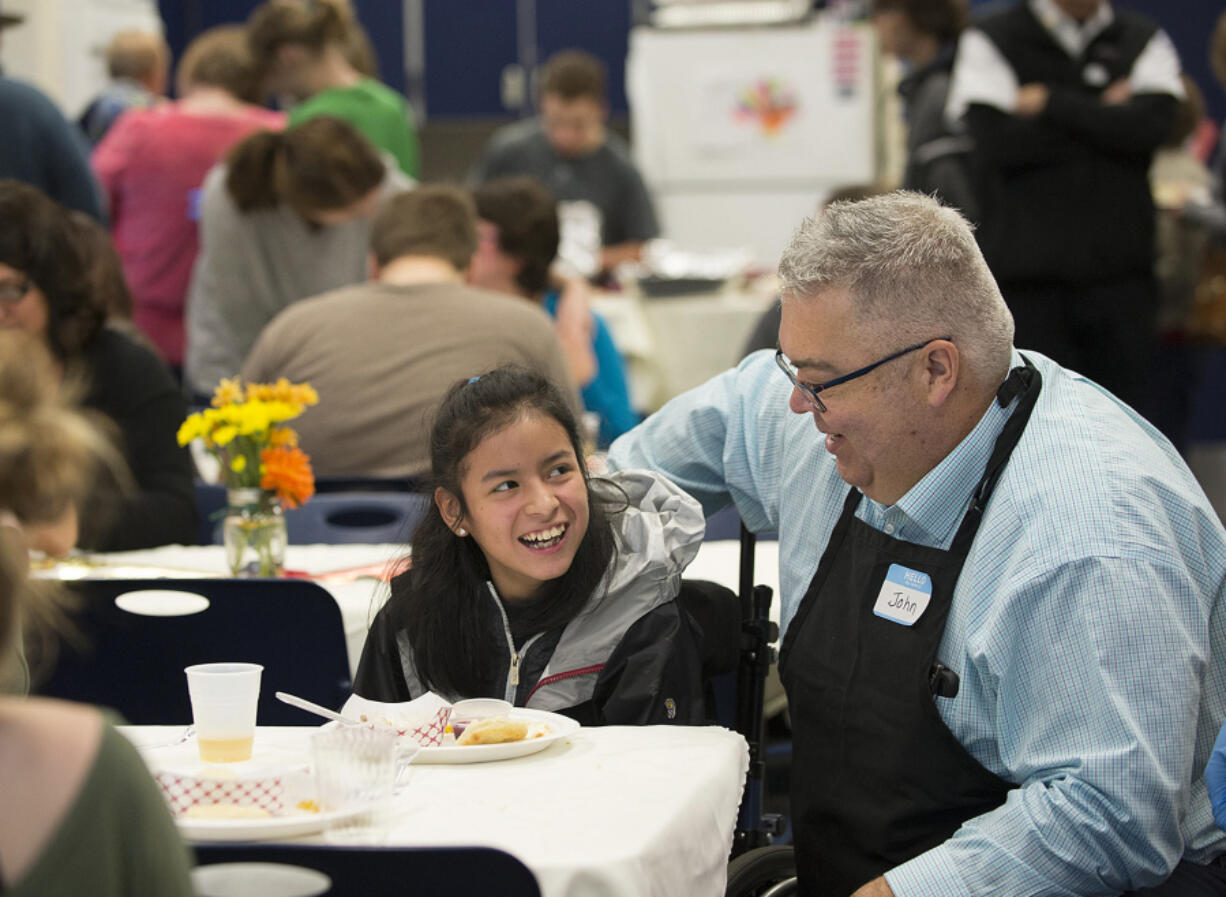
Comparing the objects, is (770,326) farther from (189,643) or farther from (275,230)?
(189,643)

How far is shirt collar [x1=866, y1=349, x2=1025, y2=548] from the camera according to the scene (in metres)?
1.90

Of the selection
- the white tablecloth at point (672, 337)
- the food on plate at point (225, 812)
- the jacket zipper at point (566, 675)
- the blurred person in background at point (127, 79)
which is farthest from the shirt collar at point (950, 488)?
the blurred person in background at point (127, 79)

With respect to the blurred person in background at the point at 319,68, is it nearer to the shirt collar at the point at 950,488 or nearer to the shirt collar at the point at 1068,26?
the shirt collar at the point at 1068,26

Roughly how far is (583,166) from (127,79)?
1953mm

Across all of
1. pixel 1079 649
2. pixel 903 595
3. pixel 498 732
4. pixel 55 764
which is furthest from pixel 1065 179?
pixel 55 764

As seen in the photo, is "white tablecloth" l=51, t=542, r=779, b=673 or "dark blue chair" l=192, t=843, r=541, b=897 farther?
"white tablecloth" l=51, t=542, r=779, b=673

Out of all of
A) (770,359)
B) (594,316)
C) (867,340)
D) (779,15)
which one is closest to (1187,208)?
(594,316)

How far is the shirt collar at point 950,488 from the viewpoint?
1.90m

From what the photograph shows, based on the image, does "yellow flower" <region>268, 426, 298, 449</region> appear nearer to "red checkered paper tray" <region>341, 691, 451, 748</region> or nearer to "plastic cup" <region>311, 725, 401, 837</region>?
"red checkered paper tray" <region>341, 691, 451, 748</region>

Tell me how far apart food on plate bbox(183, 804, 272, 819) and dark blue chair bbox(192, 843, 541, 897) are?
0.61 feet

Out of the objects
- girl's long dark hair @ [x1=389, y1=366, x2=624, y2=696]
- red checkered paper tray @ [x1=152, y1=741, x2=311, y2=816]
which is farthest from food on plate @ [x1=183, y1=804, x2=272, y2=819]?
girl's long dark hair @ [x1=389, y1=366, x2=624, y2=696]

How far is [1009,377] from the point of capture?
195 centimetres

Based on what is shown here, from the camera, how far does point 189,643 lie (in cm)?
222

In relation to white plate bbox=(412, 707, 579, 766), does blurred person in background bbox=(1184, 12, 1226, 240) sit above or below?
above
